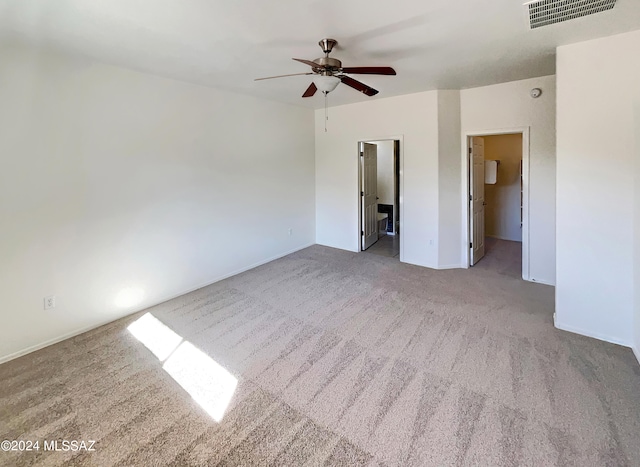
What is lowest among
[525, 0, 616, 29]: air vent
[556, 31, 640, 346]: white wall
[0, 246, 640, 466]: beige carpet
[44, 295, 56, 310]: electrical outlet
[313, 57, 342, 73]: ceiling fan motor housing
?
[0, 246, 640, 466]: beige carpet

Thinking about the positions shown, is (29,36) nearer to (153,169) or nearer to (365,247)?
(153,169)

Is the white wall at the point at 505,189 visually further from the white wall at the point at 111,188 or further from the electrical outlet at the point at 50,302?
the electrical outlet at the point at 50,302

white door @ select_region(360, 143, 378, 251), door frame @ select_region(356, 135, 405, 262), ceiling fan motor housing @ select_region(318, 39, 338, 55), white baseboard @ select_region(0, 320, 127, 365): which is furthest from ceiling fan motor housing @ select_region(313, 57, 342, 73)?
white baseboard @ select_region(0, 320, 127, 365)

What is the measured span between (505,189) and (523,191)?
2.61 m

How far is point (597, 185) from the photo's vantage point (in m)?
2.79

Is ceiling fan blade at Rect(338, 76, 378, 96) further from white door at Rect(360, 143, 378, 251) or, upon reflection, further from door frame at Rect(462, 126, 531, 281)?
white door at Rect(360, 143, 378, 251)

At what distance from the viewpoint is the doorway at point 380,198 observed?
19.2 feet

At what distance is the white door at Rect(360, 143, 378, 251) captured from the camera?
5.88 m

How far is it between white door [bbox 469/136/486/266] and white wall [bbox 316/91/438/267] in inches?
22.6

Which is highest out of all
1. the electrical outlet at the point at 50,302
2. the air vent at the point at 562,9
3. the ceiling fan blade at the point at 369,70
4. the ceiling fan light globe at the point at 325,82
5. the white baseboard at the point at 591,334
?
the air vent at the point at 562,9

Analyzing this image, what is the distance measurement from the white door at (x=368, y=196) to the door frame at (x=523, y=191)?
5.71ft

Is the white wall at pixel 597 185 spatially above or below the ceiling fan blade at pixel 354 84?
below

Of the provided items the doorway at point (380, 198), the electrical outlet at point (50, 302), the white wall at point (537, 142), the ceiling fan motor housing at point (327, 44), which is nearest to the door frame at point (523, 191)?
the white wall at point (537, 142)

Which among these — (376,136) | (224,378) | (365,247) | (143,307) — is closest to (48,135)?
(143,307)
